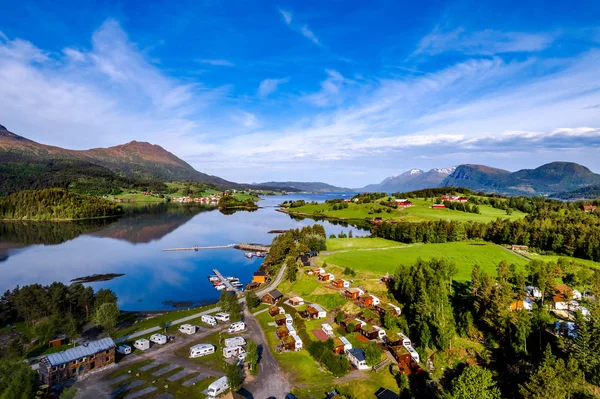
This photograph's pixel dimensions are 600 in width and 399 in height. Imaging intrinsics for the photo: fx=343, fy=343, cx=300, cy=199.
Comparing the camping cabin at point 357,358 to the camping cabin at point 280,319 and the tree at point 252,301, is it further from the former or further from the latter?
the tree at point 252,301

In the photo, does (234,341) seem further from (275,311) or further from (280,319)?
(275,311)

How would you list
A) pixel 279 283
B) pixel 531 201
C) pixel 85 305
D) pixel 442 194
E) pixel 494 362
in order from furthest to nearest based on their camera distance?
pixel 442 194 → pixel 531 201 → pixel 279 283 → pixel 85 305 → pixel 494 362

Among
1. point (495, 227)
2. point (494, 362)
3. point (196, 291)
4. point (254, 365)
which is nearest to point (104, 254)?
point (196, 291)

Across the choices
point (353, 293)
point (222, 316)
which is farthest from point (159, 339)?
point (353, 293)

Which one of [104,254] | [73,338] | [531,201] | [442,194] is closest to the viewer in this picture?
[73,338]

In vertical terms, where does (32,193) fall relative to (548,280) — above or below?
above

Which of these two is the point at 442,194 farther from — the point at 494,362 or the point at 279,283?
the point at 494,362

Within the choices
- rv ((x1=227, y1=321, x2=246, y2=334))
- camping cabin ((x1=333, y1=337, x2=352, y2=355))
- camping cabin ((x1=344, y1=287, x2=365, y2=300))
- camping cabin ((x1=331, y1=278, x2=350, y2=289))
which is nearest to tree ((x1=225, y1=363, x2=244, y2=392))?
camping cabin ((x1=333, y1=337, x2=352, y2=355))
